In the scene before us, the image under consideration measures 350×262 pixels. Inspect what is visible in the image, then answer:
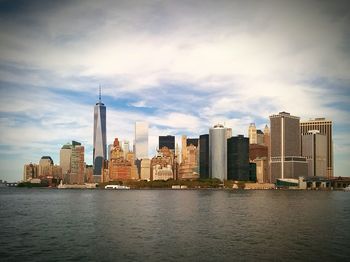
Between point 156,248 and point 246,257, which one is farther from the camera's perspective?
point 156,248

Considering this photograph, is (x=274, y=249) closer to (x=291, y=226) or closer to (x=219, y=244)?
(x=219, y=244)

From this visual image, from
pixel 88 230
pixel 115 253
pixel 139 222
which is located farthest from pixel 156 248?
pixel 139 222

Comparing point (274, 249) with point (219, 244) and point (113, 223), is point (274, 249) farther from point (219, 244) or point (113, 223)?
point (113, 223)

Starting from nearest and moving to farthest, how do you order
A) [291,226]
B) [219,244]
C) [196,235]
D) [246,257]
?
[246,257] < [219,244] < [196,235] < [291,226]

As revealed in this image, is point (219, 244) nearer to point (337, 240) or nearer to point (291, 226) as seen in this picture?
point (337, 240)

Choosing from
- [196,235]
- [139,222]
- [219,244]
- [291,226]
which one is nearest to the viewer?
[219,244]

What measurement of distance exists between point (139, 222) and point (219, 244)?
112 feet

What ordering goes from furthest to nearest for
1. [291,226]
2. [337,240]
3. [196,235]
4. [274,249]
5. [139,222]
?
1. [139,222]
2. [291,226]
3. [196,235]
4. [337,240]
5. [274,249]

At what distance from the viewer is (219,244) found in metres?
68.9

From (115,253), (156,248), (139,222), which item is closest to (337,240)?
(156,248)

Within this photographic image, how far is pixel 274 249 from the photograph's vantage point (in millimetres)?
64500

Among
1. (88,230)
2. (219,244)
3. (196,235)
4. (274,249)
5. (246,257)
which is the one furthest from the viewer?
(88,230)

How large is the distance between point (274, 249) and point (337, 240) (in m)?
15.5

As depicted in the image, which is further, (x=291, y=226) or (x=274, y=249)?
(x=291, y=226)
